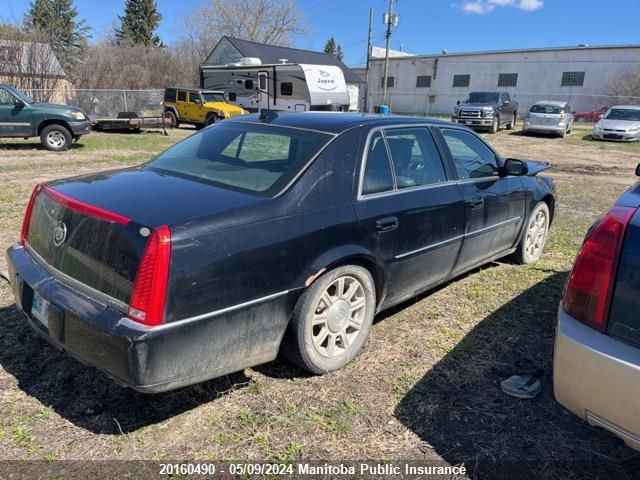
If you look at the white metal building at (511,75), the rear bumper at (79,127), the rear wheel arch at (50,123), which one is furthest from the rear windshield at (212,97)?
the white metal building at (511,75)

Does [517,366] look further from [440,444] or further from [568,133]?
[568,133]

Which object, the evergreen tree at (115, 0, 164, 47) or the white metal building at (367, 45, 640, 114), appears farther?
the evergreen tree at (115, 0, 164, 47)

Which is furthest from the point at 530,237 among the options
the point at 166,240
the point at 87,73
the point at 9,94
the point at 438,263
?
the point at 87,73

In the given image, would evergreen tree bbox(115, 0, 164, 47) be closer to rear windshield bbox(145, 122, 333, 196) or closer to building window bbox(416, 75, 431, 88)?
building window bbox(416, 75, 431, 88)

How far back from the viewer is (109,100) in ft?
90.1

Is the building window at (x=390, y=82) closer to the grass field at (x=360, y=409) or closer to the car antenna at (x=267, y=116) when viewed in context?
the car antenna at (x=267, y=116)

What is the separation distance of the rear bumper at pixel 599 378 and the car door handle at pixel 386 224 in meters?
1.19

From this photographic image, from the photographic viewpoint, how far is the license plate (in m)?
2.46

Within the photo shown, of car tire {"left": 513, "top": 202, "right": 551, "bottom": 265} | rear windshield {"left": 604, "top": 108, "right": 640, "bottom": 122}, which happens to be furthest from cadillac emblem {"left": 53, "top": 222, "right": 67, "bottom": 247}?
rear windshield {"left": 604, "top": 108, "right": 640, "bottom": 122}

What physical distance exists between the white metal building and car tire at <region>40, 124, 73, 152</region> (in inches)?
1295

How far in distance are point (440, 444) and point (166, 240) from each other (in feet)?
5.61

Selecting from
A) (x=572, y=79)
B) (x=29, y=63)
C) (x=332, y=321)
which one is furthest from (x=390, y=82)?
(x=332, y=321)

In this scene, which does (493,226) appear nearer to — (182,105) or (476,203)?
(476,203)

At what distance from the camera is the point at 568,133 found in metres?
23.8
